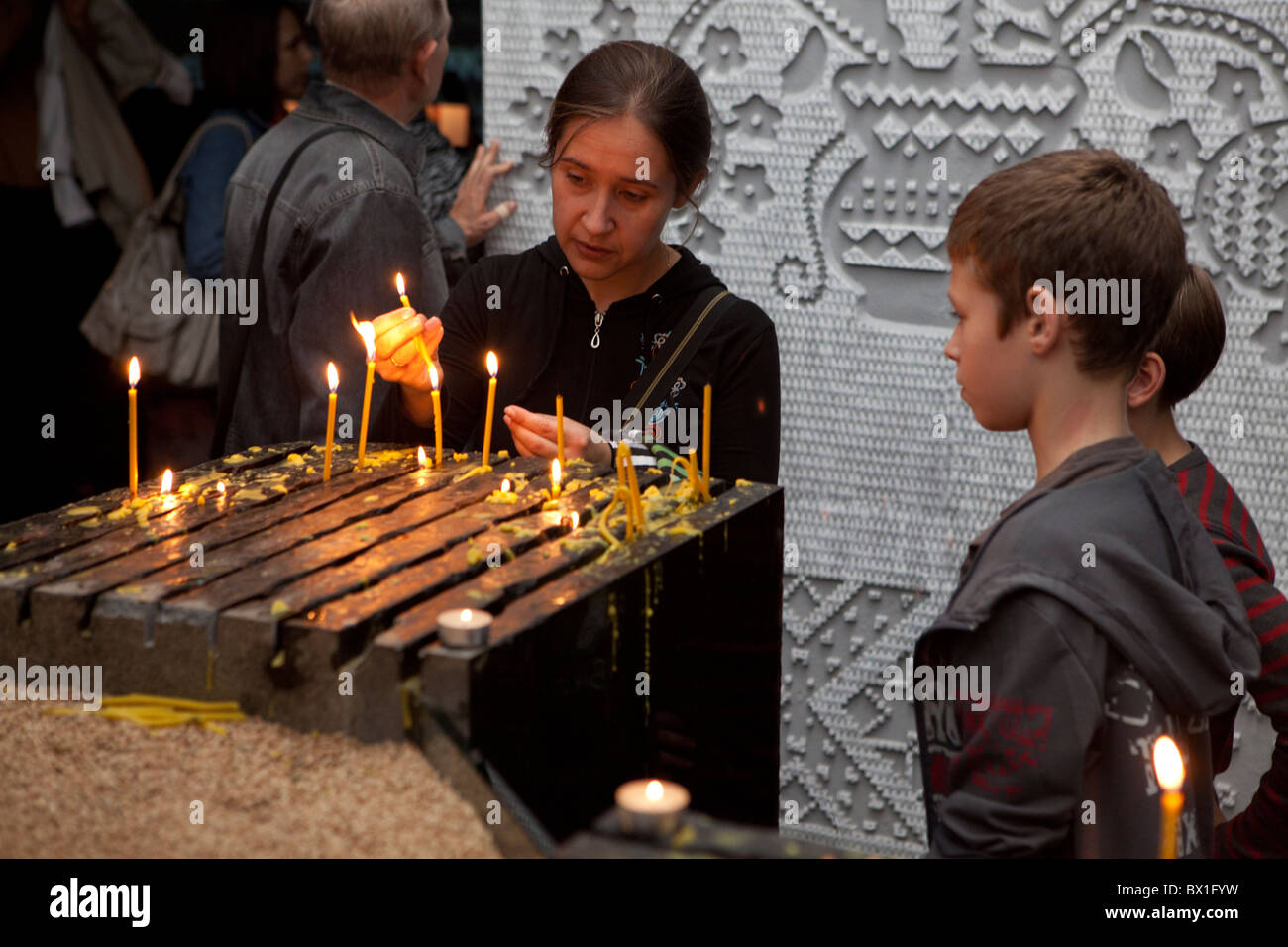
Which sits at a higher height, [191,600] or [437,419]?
[437,419]

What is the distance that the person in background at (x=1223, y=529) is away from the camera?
2133mm

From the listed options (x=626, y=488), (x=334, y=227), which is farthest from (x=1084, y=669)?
(x=334, y=227)

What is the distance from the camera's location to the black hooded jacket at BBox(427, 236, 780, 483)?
2.83 meters

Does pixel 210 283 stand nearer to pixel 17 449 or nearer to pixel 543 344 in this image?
pixel 17 449

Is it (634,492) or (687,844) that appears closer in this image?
(687,844)

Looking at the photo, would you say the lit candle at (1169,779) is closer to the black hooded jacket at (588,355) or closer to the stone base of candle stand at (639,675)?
the stone base of candle stand at (639,675)

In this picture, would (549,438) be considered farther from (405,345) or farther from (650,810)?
(650,810)

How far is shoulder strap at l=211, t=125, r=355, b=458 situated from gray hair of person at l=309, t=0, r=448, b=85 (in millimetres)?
164

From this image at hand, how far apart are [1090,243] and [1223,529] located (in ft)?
2.05

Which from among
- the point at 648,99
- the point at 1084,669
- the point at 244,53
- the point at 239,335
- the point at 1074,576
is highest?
the point at 244,53

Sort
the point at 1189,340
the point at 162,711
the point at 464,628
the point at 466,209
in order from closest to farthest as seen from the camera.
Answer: the point at 464,628 < the point at 162,711 < the point at 1189,340 < the point at 466,209

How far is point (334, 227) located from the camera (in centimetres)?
322

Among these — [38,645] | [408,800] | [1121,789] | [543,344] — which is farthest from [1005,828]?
[543,344]

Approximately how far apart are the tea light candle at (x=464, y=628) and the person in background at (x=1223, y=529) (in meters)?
1.10
